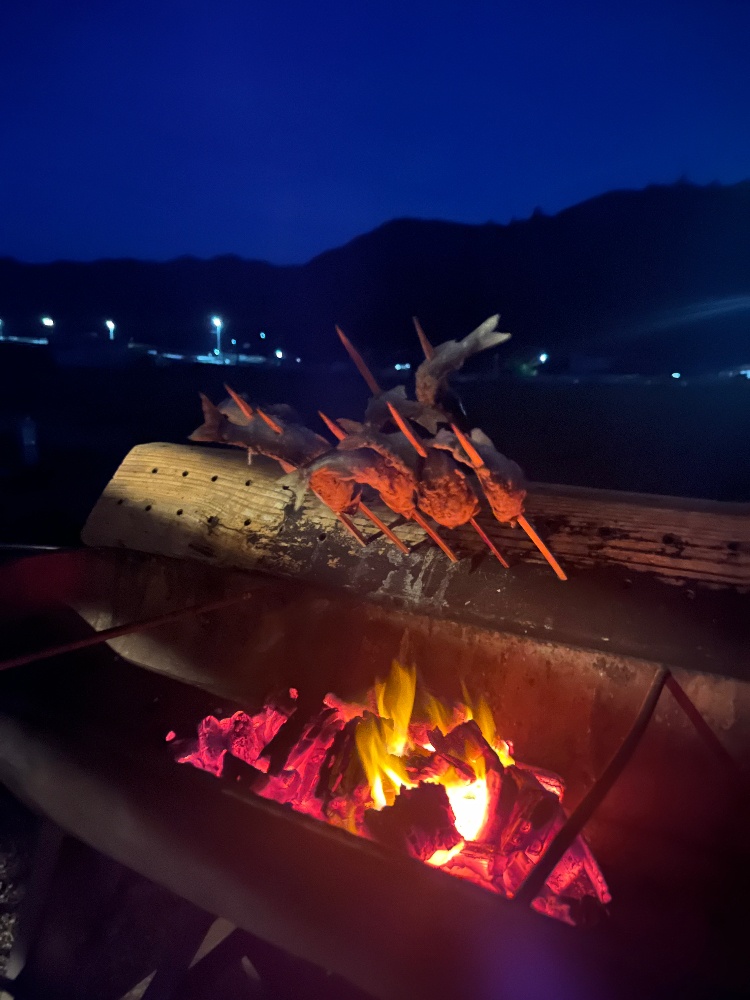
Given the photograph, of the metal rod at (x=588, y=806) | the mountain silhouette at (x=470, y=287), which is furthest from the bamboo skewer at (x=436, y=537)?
the mountain silhouette at (x=470, y=287)

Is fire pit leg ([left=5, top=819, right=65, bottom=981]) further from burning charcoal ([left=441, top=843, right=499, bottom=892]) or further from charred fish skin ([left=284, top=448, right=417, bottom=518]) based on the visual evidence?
charred fish skin ([left=284, top=448, right=417, bottom=518])

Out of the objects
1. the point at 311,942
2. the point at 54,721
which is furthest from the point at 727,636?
the point at 54,721

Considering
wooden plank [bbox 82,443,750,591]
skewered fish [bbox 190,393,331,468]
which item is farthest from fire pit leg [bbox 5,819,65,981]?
skewered fish [bbox 190,393,331,468]

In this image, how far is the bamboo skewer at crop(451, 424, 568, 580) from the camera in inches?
97.3

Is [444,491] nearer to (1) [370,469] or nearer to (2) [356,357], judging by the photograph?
(1) [370,469]

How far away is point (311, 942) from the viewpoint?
1578mm

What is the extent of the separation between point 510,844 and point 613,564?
1.33 metres

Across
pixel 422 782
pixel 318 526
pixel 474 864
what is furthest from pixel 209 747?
pixel 474 864

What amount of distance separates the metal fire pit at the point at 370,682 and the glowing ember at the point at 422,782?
132 millimetres

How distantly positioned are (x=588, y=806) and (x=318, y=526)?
213 cm

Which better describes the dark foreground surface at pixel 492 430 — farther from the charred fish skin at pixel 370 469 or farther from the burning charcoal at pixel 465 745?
the burning charcoal at pixel 465 745

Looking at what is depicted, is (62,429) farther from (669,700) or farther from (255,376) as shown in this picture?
(669,700)

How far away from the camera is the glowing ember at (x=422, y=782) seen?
7.67ft

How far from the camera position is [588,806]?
1834 mm
